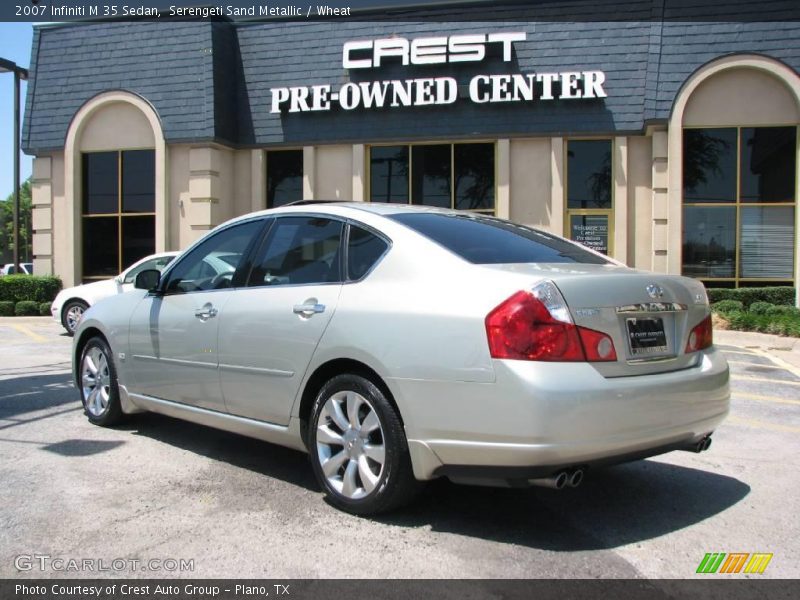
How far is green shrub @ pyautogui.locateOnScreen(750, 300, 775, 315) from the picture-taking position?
1348 cm

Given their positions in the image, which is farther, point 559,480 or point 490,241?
point 490,241

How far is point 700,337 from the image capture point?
13.0ft

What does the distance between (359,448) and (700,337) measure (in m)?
1.94

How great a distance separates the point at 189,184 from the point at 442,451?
50.6 ft

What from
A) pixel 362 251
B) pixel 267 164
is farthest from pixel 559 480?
pixel 267 164

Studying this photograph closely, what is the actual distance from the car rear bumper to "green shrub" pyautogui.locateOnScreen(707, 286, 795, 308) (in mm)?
12020

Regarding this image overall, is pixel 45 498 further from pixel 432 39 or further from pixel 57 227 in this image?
pixel 57 227

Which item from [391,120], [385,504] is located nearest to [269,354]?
[385,504]

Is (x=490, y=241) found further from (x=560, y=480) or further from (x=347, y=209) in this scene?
(x=560, y=480)

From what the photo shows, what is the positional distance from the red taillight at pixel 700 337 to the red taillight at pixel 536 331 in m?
0.82

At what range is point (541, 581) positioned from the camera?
121 inches

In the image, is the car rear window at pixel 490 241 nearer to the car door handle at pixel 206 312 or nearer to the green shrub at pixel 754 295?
the car door handle at pixel 206 312

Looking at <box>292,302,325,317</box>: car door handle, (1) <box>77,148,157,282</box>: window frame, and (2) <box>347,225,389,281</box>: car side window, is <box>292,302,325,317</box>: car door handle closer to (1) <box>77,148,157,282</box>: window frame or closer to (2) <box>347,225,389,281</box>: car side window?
(2) <box>347,225,389,281</box>: car side window

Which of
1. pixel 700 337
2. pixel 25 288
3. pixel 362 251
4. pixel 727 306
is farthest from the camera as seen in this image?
pixel 25 288
